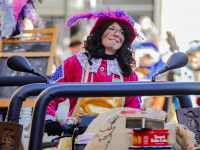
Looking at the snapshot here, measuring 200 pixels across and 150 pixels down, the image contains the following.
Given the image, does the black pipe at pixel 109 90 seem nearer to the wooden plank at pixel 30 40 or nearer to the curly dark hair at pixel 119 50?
the curly dark hair at pixel 119 50

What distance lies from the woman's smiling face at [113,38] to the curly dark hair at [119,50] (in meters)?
0.03

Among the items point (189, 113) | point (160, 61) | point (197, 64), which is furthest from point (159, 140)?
point (160, 61)

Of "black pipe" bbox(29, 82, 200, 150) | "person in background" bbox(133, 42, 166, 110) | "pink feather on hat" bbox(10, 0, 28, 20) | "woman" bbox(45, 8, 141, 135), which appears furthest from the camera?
"person in background" bbox(133, 42, 166, 110)

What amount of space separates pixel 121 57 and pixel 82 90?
1.84 m

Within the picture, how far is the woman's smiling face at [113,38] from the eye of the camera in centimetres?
315

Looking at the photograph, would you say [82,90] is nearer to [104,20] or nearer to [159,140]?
[159,140]

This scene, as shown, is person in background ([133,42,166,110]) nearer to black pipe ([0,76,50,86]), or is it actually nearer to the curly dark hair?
the curly dark hair

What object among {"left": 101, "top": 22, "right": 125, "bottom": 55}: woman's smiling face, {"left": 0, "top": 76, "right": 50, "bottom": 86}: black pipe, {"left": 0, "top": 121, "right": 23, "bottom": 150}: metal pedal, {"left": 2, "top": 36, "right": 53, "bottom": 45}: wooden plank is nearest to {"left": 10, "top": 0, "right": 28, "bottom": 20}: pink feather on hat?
{"left": 2, "top": 36, "right": 53, "bottom": 45}: wooden plank

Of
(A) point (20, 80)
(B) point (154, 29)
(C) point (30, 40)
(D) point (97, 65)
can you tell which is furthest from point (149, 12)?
(A) point (20, 80)

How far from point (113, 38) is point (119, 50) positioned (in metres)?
0.14

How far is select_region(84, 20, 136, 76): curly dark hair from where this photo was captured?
311 centimetres

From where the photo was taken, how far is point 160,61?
743 cm

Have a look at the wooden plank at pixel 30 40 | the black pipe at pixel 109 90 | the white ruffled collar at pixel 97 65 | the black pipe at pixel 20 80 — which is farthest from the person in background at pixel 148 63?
the black pipe at pixel 109 90

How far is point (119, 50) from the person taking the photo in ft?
10.6
